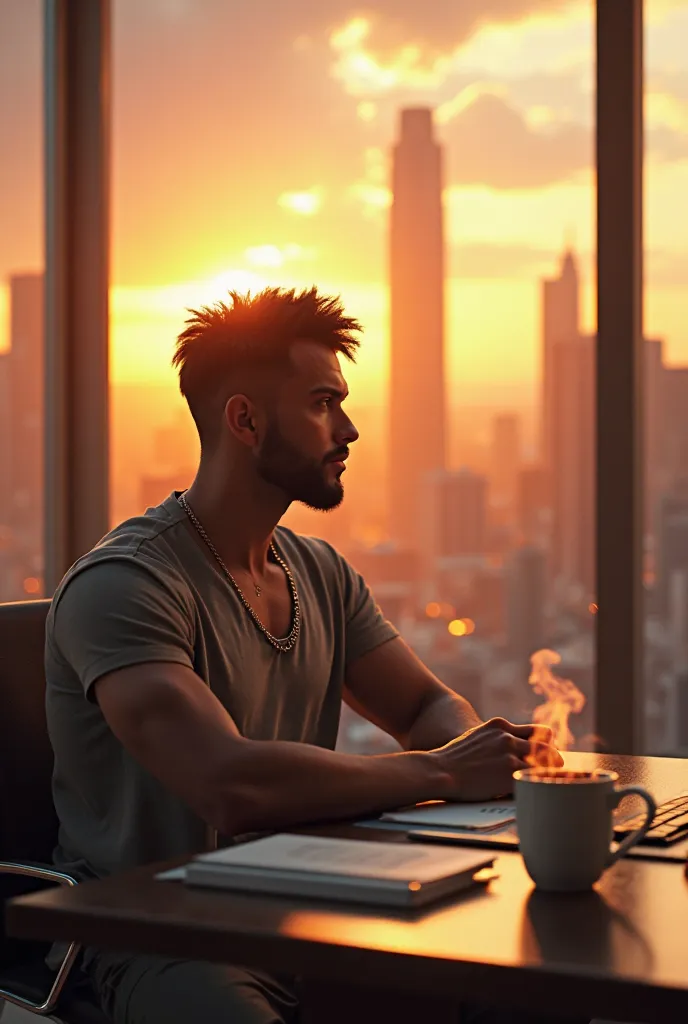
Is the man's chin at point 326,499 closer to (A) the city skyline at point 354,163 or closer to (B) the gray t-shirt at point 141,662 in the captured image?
(B) the gray t-shirt at point 141,662

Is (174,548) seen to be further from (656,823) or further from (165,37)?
(165,37)

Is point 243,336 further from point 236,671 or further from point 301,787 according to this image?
point 301,787

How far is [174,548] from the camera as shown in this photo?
189cm

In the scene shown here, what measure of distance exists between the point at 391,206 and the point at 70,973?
2236 millimetres

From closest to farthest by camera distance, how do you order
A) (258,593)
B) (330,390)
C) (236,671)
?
1. (236,671)
2. (258,593)
3. (330,390)

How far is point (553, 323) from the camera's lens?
3184 mm

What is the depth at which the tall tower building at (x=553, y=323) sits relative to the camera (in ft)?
10.3

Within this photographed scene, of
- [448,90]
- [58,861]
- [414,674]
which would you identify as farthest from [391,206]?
[58,861]

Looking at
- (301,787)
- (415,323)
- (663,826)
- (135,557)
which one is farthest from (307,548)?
(415,323)

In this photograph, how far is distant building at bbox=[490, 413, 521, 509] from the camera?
10.6 feet

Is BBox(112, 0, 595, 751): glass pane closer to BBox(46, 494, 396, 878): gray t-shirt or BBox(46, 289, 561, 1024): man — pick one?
BBox(46, 289, 561, 1024): man

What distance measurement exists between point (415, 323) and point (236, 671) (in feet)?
5.64

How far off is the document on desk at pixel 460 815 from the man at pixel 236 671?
0.07ft

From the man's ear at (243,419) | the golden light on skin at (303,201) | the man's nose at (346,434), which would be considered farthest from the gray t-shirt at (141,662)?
the golden light on skin at (303,201)
